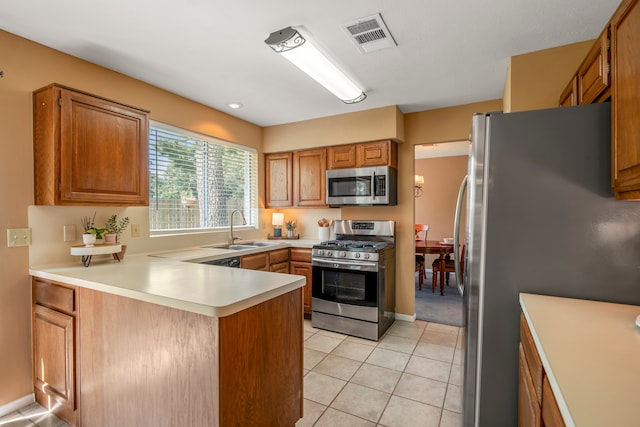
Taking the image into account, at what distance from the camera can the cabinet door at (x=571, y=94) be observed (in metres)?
1.80

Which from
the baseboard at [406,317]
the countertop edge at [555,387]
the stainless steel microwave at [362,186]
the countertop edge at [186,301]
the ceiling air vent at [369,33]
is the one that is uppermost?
the ceiling air vent at [369,33]

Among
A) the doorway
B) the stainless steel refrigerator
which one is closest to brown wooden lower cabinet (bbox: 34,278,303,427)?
the stainless steel refrigerator

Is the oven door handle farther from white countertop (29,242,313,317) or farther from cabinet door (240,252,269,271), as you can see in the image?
white countertop (29,242,313,317)

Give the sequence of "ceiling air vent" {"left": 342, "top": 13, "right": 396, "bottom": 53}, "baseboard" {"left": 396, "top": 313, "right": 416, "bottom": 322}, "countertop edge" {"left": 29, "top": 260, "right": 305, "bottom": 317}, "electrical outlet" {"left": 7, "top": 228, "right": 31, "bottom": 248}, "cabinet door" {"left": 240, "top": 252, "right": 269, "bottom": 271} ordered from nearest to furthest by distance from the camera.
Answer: "countertop edge" {"left": 29, "top": 260, "right": 305, "bottom": 317} < "ceiling air vent" {"left": 342, "top": 13, "right": 396, "bottom": 53} < "electrical outlet" {"left": 7, "top": 228, "right": 31, "bottom": 248} < "cabinet door" {"left": 240, "top": 252, "right": 269, "bottom": 271} < "baseboard" {"left": 396, "top": 313, "right": 416, "bottom": 322}

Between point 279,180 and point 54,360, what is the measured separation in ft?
9.58

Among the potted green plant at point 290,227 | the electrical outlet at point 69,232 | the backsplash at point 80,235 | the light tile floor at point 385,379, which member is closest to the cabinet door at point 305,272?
the light tile floor at point 385,379

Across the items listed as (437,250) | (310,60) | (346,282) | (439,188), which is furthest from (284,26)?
(439,188)

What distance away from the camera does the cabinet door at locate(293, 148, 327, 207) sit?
3.90 meters

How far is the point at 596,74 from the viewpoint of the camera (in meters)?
1.46

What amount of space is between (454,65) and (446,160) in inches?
170

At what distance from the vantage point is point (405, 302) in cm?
369

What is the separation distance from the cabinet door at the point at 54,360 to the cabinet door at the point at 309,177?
8.81 ft

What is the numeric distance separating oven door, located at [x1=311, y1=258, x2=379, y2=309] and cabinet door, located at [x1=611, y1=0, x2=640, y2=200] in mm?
2184

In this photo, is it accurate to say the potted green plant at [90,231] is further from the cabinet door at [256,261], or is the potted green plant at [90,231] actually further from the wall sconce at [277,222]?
the wall sconce at [277,222]
